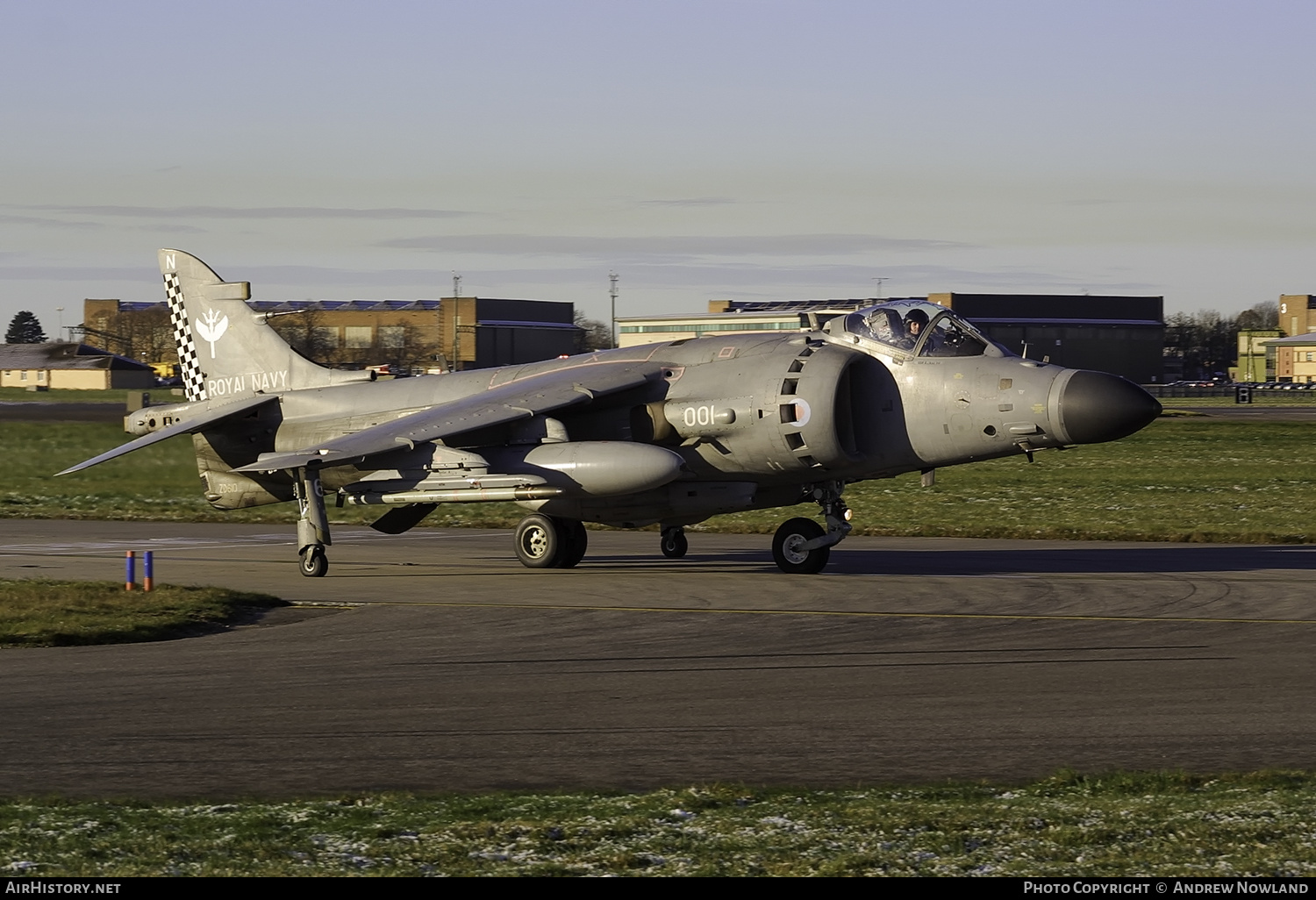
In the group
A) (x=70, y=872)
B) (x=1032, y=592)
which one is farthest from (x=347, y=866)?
(x=1032, y=592)

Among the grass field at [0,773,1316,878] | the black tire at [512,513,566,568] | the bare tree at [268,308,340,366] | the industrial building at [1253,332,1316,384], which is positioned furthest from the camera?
the industrial building at [1253,332,1316,384]

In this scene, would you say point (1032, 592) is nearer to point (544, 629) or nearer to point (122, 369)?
point (544, 629)

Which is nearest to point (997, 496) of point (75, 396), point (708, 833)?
point (708, 833)

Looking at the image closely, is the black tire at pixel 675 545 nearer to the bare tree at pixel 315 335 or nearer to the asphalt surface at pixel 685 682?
the asphalt surface at pixel 685 682

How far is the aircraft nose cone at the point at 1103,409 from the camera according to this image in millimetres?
17312

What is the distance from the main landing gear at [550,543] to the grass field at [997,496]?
6257 millimetres

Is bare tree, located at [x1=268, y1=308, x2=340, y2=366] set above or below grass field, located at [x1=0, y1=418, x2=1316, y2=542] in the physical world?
above

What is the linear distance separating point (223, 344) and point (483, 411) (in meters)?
6.07

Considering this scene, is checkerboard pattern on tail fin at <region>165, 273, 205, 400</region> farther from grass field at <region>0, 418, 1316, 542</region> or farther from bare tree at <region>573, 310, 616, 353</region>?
bare tree at <region>573, 310, 616, 353</region>

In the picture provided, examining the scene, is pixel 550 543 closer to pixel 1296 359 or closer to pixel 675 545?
pixel 675 545

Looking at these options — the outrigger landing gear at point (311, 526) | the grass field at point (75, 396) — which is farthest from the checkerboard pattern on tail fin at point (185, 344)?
the grass field at point (75, 396)

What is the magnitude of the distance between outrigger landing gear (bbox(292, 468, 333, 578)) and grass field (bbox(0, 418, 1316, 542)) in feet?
25.9

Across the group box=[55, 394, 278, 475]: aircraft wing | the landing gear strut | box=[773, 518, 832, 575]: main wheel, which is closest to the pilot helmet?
box=[773, 518, 832, 575]: main wheel

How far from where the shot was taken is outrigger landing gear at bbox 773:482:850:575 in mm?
19438
